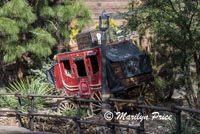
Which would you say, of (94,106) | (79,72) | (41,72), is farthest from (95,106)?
(41,72)

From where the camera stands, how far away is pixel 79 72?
1069 cm

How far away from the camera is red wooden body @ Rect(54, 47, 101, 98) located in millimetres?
9609

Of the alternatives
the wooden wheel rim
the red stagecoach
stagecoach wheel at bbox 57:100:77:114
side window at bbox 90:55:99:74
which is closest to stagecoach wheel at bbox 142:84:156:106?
the red stagecoach

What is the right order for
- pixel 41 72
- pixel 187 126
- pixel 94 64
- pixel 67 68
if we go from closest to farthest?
pixel 187 126 → pixel 94 64 → pixel 67 68 → pixel 41 72

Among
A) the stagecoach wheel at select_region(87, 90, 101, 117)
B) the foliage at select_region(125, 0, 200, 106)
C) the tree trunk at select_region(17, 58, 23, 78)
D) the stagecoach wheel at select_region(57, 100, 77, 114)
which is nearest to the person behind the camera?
the foliage at select_region(125, 0, 200, 106)

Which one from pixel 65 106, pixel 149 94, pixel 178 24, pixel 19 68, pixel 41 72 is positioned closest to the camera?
pixel 178 24

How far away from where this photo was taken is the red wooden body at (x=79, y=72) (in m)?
9.61

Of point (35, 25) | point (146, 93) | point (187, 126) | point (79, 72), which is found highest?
point (35, 25)

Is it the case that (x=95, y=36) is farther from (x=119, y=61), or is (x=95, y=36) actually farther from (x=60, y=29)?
(x=60, y=29)

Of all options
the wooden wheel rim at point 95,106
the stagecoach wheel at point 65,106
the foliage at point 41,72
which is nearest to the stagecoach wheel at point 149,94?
the wooden wheel rim at point 95,106

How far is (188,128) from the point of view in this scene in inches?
279

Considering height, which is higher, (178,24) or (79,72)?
(178,24)

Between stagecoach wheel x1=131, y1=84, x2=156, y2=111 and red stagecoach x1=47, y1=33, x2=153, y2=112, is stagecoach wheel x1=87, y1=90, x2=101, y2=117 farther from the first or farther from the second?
stagecoach wheel x1=131, y1=84, x2=156, y2=111

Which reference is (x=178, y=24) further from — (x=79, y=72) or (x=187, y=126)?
(x=79, y=72)
